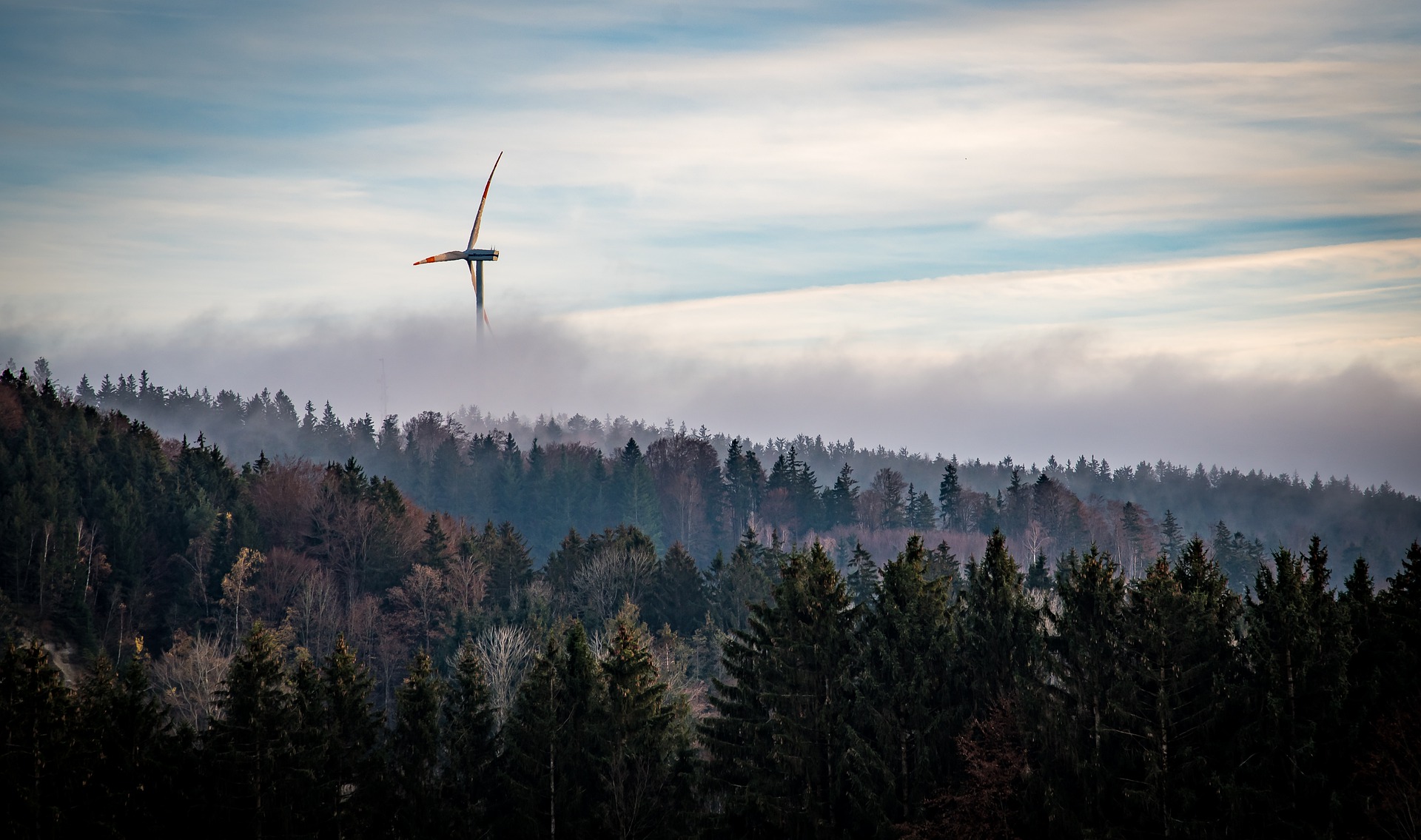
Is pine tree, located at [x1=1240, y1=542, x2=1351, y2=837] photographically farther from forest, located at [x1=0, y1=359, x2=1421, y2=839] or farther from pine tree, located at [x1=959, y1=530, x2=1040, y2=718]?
pine tree, located at [x1=959, y1=530, x2=1040, y2=718]

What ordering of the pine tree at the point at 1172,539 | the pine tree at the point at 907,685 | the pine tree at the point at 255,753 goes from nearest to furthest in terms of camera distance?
1. the pine tree at the point at 255,753
2. the pine tree at the point at 907,685
3. the pine tree at the point at 1172,539

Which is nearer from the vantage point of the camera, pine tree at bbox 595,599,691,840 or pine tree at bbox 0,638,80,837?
pine tree at bbox 0,638,80,837

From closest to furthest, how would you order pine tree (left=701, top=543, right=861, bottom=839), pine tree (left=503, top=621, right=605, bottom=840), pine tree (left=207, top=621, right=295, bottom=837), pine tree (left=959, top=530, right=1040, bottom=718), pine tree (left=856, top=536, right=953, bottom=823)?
1. pine tree (left=207, top=621, right=295, bottom=837)
2. pine tree (left=856, top=536, right=953, bottom=823)
3. pine tree (left=701, top=543, right=861, bottom=839)
4. pine tree (left=959, top=530, right=1040, bottom=718)
5. pine tree (left=503, top=621, right=605, bottom=840)

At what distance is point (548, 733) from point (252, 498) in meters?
78.4

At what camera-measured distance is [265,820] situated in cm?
5203

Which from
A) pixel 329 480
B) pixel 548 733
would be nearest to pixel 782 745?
pixel 548 733

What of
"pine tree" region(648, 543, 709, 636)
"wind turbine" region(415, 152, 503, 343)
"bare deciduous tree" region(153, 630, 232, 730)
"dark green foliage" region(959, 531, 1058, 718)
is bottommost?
"bare deciduous tree" region(153, 630, 232, 730)

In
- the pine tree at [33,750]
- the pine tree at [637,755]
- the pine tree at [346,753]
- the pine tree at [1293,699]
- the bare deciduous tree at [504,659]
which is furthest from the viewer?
the bare deciduous tree at [504,659]

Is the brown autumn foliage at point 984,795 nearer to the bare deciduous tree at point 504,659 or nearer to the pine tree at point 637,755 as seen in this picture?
the pine tree at point 637,755

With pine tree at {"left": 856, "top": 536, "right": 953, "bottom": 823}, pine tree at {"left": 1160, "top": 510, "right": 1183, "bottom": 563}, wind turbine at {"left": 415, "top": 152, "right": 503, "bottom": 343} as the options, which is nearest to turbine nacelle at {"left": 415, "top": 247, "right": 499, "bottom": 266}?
wind turbine at {"left": 415, "top": 152, "right": 503, "bottom": 343}

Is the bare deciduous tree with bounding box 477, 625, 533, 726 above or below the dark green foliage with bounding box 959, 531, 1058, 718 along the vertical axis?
below

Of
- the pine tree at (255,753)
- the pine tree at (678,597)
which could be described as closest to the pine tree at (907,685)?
the pine tree at (255,753)

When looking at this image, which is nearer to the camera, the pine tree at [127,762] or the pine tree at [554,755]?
the pine tree at [127,762]

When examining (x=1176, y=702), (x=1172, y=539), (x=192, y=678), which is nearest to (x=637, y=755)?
(x=1176, y=702)
